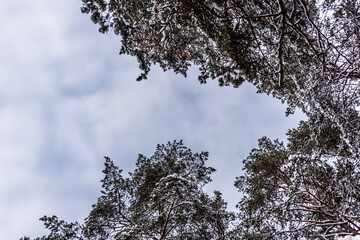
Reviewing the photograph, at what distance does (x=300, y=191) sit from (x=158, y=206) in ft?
14.7

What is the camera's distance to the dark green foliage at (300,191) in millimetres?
6129

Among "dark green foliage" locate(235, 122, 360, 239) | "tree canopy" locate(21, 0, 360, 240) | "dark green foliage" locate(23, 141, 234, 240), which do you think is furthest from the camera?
"dark green foliage" locate(23, 141, 234, 240)

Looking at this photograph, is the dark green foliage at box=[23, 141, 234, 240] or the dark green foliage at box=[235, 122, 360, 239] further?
the dark green foliage at box=[23, 141, 234, 240]

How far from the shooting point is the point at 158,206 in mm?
7836

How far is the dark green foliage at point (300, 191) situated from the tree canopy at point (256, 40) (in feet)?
3.95

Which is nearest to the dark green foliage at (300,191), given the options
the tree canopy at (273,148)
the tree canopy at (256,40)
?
the tree canopy at (273,148)

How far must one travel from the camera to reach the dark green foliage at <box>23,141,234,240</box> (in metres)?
6.76

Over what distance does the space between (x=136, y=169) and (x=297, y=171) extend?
19.9ft

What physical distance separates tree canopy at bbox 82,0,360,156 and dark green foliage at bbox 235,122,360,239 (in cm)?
120

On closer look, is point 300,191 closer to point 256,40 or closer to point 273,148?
point 273,148

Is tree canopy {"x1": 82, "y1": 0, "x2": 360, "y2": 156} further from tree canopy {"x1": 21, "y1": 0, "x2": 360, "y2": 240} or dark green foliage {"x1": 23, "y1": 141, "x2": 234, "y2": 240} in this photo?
dark green foliage {"x1": 23, "y1": 141, "x2": 234, "y2": 240}

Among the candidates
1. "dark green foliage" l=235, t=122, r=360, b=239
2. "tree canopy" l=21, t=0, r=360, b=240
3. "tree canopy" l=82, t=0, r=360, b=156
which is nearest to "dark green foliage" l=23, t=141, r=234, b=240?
"tree canopy" l=21, t=0, r=360, b=240

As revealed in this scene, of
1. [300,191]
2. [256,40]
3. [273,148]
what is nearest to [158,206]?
[300,191]

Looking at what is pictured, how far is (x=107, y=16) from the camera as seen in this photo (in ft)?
16.5
